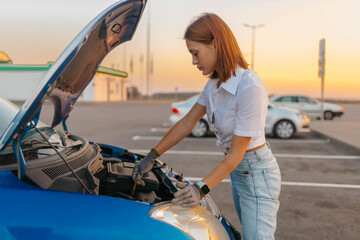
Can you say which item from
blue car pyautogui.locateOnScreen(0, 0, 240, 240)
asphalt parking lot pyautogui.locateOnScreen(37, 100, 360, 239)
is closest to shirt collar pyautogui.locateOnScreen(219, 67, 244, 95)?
blue car pyautogui.locateOnScreen(0, 0, 240, 240)

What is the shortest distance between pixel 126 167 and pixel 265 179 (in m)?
0.90

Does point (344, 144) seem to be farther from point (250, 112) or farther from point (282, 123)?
point (250, 112)

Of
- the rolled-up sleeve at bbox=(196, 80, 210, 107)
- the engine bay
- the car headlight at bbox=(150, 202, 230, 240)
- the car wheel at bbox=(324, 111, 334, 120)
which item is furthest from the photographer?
the car wheel at bbox=(324, 111, 334, 120)

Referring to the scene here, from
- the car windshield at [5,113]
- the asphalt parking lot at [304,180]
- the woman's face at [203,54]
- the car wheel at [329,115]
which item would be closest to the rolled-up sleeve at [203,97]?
the woman's face at [203,54]

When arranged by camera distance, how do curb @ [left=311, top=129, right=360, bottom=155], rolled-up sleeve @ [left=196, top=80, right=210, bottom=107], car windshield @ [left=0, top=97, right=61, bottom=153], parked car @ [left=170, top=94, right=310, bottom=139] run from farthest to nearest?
1. parked car @ [left=170, top=94, right=310, bottom=139]
2. curb @ [left=311, top=129, right=360, bottom=155]
3. rolled-up sleeve @ [left=196, top=80, right=210, bottom=107]
4. car windshield @ [left=0, top=97, right=61, bottom=153]

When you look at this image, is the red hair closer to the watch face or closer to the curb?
the watch face

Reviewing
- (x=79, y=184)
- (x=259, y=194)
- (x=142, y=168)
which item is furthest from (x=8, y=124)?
(x=259, y=194)

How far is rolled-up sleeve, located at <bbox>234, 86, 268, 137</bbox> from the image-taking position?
181 cm

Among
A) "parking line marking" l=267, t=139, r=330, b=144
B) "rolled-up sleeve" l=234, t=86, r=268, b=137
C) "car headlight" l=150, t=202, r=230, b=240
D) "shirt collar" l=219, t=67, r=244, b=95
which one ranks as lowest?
"parking line marking" l=267, t=139, r=330, b=144

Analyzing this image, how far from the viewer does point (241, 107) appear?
1.83 meters

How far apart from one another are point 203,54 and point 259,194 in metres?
0.78

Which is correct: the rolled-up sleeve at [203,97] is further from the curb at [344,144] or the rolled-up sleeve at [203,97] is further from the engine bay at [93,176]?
the curb at [344,144]

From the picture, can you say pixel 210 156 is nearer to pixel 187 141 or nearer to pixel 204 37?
pixel 187 141

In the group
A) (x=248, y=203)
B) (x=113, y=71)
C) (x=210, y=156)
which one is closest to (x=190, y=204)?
(x=248, y=203)
